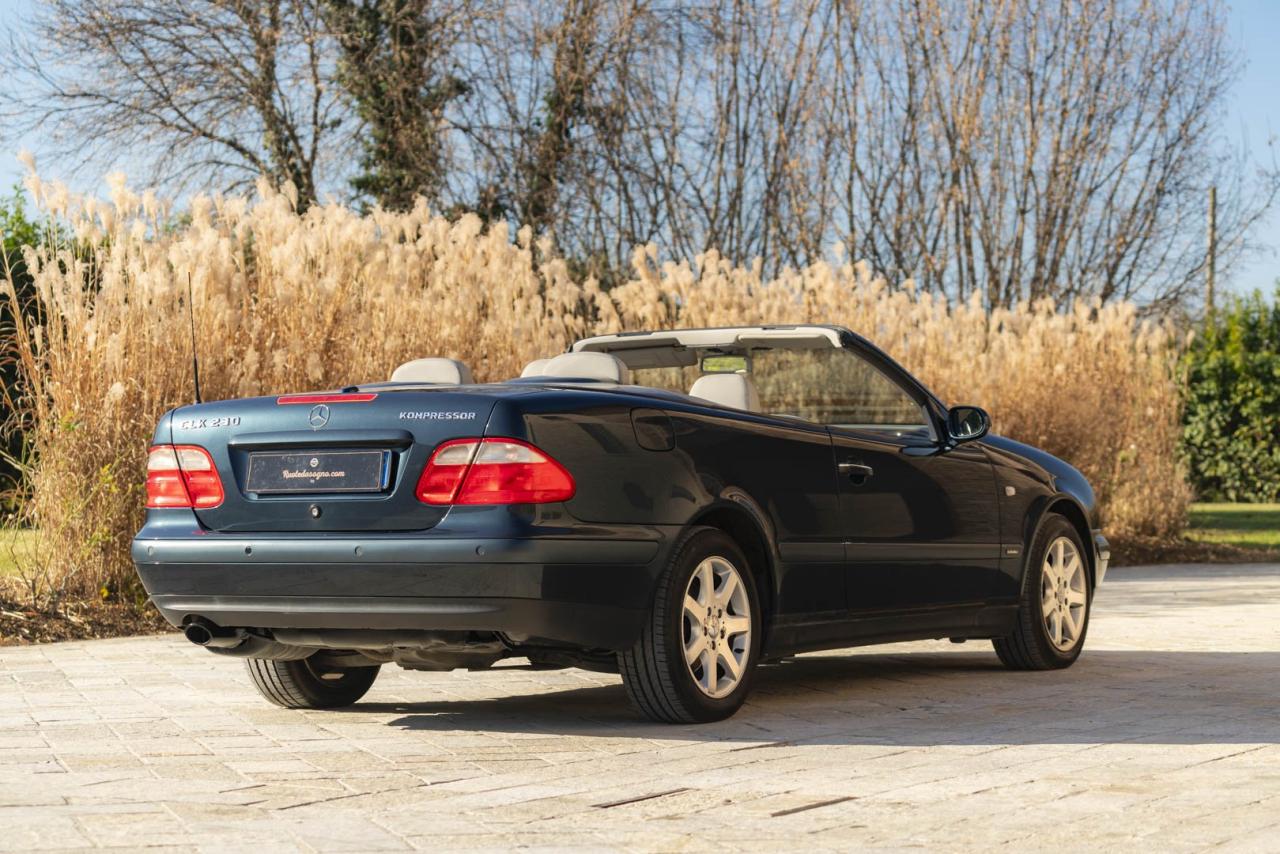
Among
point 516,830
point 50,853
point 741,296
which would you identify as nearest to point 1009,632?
point 516,830

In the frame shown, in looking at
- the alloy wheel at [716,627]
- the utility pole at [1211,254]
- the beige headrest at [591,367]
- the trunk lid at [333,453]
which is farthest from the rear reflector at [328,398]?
the utility pole at [1211,254]

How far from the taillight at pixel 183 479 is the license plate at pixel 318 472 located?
183 millimetres

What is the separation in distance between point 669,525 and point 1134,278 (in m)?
24.1

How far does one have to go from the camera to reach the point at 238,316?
36.7 feet

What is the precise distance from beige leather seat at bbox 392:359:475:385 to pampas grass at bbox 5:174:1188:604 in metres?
3.74

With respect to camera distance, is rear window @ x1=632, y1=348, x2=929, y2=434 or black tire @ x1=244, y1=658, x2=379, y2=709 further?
rear window @ x1=632, y1=348, x2=929, y2=434

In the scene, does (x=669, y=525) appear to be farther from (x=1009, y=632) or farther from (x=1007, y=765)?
(x=1009, y=632)

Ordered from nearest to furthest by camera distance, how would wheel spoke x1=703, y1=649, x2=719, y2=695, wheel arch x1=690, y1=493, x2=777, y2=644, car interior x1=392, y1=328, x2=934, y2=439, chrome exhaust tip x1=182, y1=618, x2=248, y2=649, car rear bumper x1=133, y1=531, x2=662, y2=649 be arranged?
car rear bumper x1=133, y1=531, x2=662, y2=649
chrome exhaust tip x1=182, y1=618, x2=248, y2=649
wheel spoke x1=703, y1=649, x2=719, y2=695
wheel arch x1=690, y1=493, x2=777, y2=644
car interior x1=392, y1=328, x2=934, y2=439

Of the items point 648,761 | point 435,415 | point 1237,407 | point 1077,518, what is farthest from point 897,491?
point 1237,407

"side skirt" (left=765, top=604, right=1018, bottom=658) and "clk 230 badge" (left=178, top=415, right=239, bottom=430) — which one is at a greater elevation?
"clk 230 badge" (left=178, top=415, right=239, bottom=430)

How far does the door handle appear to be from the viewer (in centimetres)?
733

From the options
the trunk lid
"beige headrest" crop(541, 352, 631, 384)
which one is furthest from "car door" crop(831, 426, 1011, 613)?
the trunk lid

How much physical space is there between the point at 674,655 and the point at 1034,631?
2.77 metres

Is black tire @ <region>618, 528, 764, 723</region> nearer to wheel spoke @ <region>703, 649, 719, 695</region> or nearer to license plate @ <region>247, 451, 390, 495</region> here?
wheel spoke @ <region>703, 649, 719, 695</region>
